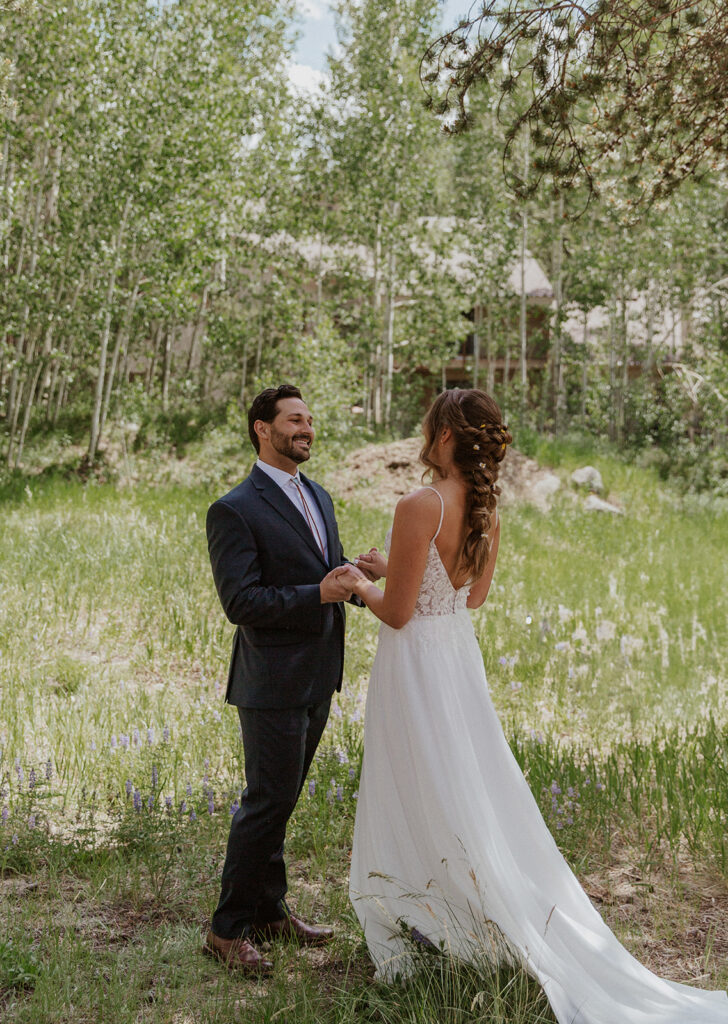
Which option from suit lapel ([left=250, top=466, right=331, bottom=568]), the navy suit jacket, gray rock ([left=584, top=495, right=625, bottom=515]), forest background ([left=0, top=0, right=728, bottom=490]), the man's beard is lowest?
gray rock ([left=584, top=495, right=625, bottom=515])

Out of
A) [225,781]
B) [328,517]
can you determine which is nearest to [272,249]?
[225,781]

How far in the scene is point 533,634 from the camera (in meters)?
9.26

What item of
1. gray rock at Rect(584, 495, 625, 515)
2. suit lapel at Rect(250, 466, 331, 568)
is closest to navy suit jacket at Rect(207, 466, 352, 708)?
suit lapel at Rect(250, 466, 331, 568)

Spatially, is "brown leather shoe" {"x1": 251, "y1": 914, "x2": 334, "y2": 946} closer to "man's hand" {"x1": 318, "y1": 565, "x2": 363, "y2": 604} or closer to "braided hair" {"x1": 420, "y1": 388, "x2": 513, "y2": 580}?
"man's hand" {"x1": 318, "y1": 565, "x2": 363, "y2": 604}

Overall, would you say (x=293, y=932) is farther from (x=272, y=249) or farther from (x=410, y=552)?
(x=272, y=249)

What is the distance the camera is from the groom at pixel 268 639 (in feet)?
11.9

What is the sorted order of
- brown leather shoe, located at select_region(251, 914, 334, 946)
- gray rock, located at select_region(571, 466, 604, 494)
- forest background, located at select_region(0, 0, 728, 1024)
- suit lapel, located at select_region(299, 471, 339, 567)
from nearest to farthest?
brown leather shoe, located at select_region(251, 914, 334, 946)
suit lapel, located at select_region(299, 471, 339, 567)
forest background, located at select_region(0, 0, 728, 1024)
gray rock, located at select_region(571, 466, 604, 494)

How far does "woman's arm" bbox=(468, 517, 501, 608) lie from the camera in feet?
12.2

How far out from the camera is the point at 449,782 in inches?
135

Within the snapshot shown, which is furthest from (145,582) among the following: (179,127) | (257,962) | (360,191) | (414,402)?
(414,402)

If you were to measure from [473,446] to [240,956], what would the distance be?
2.23 meters

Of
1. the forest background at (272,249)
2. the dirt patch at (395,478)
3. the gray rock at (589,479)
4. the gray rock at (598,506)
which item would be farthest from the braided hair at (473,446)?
the gray rock at (589,479)

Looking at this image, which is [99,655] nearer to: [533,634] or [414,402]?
[533,634]

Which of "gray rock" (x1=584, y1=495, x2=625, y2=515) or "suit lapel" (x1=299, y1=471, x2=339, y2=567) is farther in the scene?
"gray rock" (x1=584, y1=495, x2=625, y2=515)
